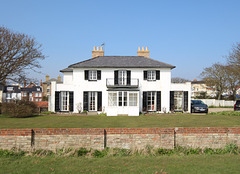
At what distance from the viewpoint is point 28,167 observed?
784 cm

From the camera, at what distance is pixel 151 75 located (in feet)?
82.1

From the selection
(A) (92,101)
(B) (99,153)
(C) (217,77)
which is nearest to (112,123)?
(B) (99,153)

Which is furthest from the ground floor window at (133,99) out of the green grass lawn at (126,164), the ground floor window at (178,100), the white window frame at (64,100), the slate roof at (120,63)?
the green grass lawn at (126,164)

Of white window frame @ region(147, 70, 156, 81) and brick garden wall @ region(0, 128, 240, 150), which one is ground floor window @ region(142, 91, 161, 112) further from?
brick garden wall @ region(0, 128, 240, 150)

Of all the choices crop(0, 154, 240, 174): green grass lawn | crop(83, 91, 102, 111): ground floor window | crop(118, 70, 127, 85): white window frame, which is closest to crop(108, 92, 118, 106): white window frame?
crop(83, 91, 102, 111): ground floor window

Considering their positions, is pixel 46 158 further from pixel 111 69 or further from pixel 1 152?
pixel 111 69

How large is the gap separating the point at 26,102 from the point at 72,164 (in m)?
14.5

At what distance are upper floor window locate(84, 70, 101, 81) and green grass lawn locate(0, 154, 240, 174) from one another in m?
16.2

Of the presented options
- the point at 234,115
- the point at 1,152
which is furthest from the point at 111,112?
the point at 1,152

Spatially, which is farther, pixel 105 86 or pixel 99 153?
pixel 105 86

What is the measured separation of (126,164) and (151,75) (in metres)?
17.6

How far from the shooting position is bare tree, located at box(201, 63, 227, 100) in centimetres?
4709

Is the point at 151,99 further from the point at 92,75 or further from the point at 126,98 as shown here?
the point at 92,75

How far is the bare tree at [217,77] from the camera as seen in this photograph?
47.1 m
